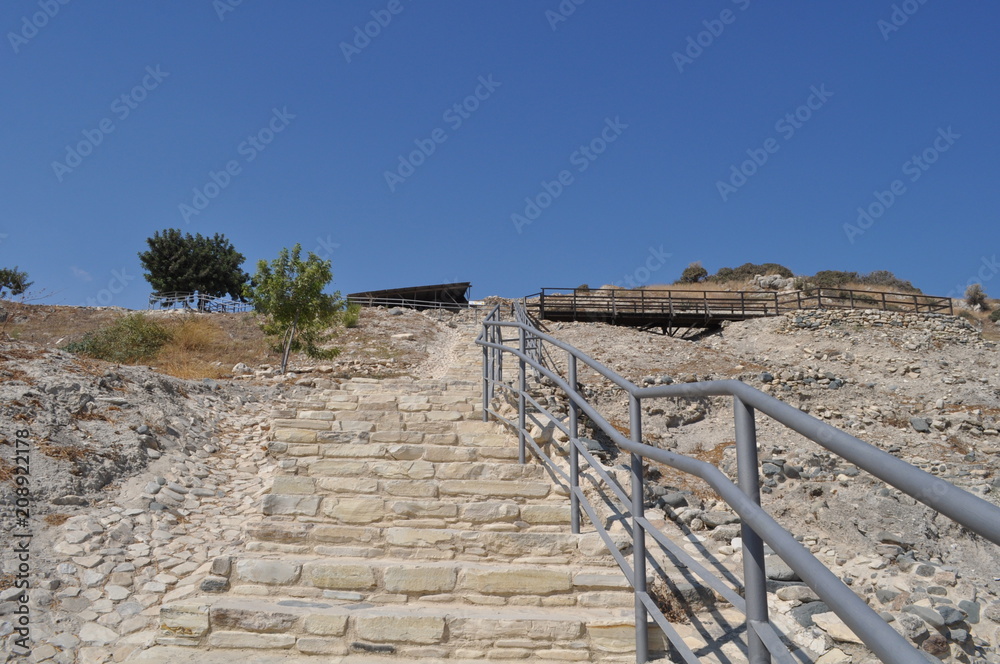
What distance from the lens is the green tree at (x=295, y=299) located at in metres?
17.4

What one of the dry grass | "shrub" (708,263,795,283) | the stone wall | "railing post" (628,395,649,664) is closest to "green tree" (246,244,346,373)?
the dry grass

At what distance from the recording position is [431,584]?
3521 mm

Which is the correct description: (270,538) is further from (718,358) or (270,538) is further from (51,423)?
(718,358)

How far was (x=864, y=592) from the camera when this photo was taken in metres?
3.94

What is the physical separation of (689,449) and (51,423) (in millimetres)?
9263

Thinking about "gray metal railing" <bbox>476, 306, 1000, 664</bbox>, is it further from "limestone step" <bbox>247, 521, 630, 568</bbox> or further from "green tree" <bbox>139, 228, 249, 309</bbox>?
"green tree" <bbox>139, 228, 249, 309</bbox>

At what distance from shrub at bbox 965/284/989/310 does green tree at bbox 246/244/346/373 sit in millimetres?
44791

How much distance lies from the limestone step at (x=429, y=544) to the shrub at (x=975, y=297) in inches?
1947

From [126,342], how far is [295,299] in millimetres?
4905

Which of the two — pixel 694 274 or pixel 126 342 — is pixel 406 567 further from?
pixel 694 274

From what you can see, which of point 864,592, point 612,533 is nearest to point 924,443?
point 864,592

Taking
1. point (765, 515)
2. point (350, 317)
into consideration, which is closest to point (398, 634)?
point (765, 515)

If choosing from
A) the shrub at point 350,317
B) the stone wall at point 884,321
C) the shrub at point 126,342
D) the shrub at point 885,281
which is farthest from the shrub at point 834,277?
the shrub at point 126,342

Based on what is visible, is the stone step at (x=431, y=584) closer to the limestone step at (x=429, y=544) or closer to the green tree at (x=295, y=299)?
the limestone step at (x=429, y=544)
